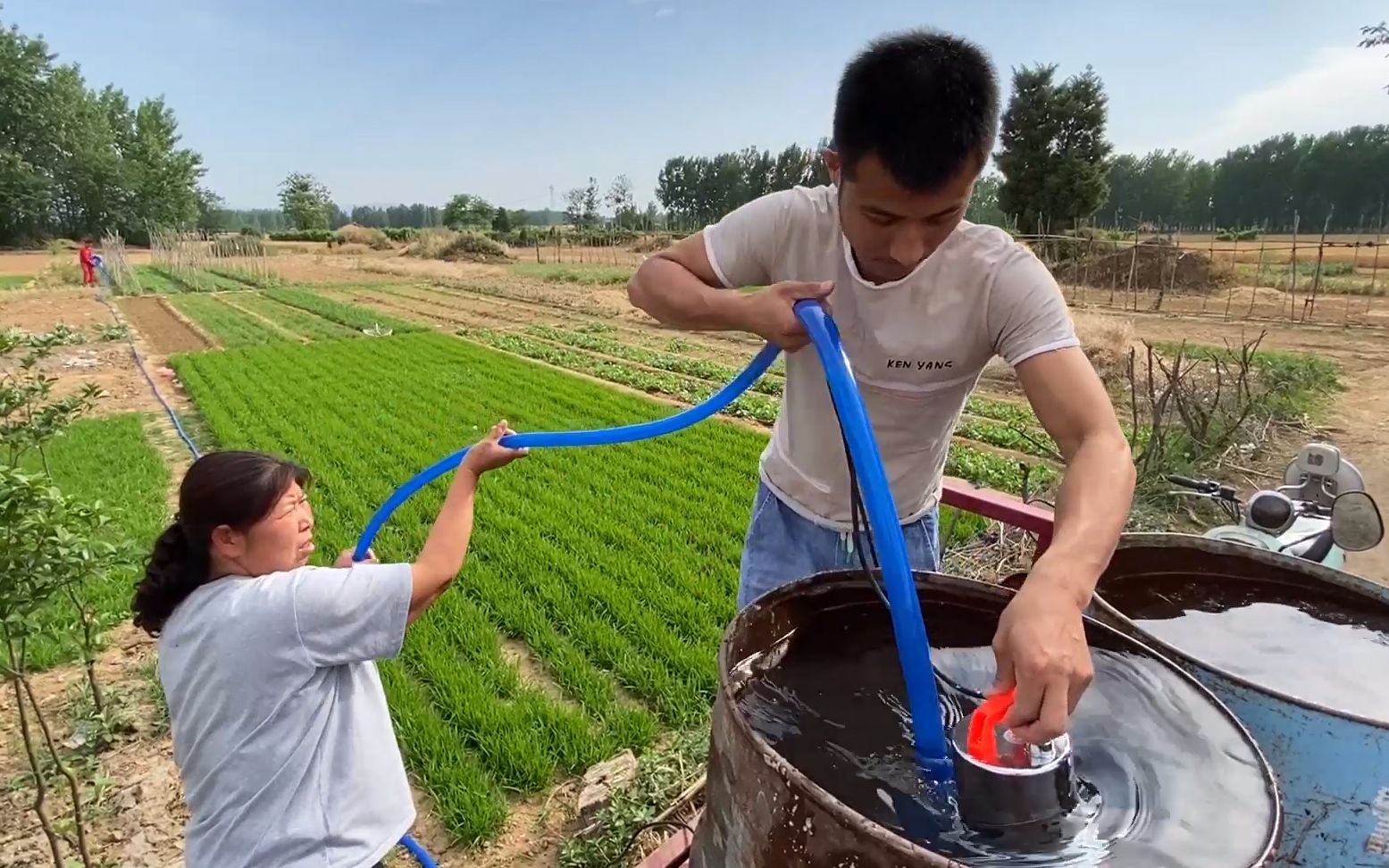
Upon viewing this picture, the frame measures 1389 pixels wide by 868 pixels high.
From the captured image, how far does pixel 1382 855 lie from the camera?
3.38 ft

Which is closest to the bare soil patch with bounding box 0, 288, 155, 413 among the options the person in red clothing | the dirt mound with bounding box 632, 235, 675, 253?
the person in red clothing

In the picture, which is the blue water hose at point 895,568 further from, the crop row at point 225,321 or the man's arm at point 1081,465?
the crop row at point 225,321

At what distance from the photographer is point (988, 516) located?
2143mm

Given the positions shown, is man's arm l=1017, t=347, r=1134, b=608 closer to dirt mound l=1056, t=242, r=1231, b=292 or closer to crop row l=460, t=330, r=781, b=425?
crop row l=460, t=330, r=781, b=425

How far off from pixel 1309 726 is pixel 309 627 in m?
1.58

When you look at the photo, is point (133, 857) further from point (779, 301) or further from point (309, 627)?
point (779, 301)

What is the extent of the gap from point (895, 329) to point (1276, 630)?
91 cm

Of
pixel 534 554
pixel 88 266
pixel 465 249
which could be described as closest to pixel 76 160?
pixel 465 249

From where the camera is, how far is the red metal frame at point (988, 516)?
202cm

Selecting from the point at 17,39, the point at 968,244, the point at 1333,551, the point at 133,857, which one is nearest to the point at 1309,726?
the point at 968,244

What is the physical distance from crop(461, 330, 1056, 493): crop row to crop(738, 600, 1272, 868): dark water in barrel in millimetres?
2544

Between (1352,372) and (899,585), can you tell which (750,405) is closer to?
(899,585)

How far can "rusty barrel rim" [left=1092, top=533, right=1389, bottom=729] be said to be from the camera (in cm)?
113

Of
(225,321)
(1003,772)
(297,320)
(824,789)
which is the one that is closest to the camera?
(1003,772)
